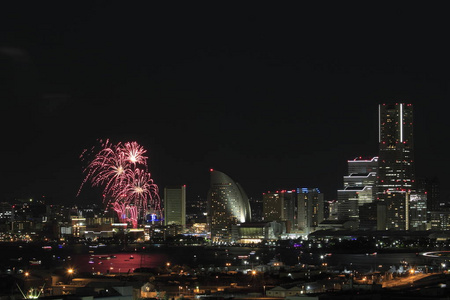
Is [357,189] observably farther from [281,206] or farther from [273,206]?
[273,206]

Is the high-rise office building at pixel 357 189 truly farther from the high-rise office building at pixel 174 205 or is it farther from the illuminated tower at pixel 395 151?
the high-rise office building at pixel 174 205

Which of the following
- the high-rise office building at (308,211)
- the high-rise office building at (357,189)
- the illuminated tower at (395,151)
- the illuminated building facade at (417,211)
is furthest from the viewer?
the high-rise office building at (308,211)

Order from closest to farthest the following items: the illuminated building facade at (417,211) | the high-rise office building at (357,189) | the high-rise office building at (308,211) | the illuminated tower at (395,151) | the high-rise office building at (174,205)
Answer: the illuminated building facade at (417,211) → the illuminated tower at (395,151) → the high-rise office building at (357,189) → the high-rise office building at (308,211) → the high-rise office building at (174,205)

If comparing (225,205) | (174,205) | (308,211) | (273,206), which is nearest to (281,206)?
(273,206)

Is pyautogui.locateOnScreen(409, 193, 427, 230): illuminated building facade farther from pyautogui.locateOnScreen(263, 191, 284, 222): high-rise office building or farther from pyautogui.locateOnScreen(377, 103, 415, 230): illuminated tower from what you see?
pyautogui.locateOnScreen(263, 191, 284, 222): high-rise office building

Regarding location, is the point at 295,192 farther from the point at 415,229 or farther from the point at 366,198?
the point at 415,229

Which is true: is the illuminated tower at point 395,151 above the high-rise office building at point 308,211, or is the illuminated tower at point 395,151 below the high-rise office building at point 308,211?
above

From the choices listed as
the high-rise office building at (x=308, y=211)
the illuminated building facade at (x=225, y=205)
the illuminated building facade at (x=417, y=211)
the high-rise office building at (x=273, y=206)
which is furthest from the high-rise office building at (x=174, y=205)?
the illuminated building facade at (x=417, y=211)
